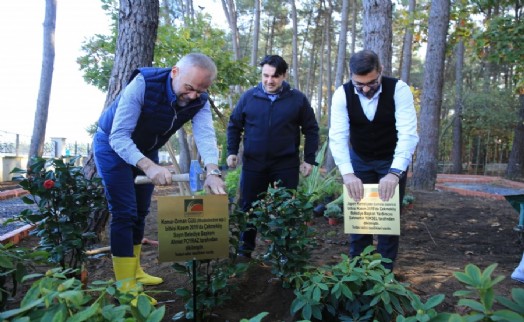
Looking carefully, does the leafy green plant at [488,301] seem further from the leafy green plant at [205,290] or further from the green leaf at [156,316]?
the leafy green plant at [205,290]

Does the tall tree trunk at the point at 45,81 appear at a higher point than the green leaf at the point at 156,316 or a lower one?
higher

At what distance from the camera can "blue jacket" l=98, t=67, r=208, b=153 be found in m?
2.33

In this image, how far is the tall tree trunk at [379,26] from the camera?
504 cm

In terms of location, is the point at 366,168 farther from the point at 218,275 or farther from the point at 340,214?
the point at 340,214

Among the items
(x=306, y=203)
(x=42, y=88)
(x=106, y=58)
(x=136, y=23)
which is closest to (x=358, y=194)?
(x=306, y=203)

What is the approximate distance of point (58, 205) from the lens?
236cm

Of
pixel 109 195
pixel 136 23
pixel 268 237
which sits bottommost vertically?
pixel 268 237

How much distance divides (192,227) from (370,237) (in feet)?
4.70

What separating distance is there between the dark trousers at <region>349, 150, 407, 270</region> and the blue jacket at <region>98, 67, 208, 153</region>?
43.9 inches

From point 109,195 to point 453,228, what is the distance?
449cm

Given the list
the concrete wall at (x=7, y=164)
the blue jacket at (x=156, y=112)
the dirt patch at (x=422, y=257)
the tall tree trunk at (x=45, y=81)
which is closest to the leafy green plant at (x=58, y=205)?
the blue jacket at (x=156, y=112)

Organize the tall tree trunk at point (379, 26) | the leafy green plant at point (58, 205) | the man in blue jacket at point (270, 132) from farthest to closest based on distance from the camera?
the tall tree trunk at point (379, 26) < the man in blue jacket at point (270, 132) < the leafy green plant at point (58, 205)

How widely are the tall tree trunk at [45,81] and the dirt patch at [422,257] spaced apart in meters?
6.89

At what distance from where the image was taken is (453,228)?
5359 millimetres
